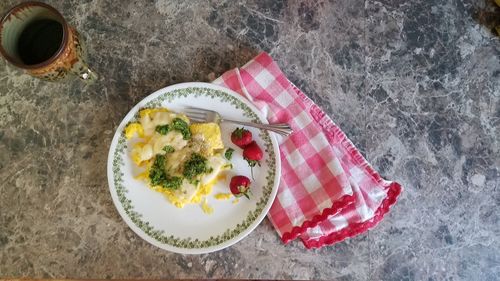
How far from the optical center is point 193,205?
3.17 ft

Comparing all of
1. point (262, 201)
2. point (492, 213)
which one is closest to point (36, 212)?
point (262, 201)

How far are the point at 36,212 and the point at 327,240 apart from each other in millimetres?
606

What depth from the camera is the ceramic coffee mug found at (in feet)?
2.91

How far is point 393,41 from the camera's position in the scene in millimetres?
1073

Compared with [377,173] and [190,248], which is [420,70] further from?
[190,248]

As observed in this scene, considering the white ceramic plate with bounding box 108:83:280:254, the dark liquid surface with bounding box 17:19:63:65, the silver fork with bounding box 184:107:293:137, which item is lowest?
the white ceramic plate with bounding box 108:83:280:254

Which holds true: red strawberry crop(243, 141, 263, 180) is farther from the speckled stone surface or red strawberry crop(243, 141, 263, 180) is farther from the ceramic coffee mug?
the ceramic coffee mug

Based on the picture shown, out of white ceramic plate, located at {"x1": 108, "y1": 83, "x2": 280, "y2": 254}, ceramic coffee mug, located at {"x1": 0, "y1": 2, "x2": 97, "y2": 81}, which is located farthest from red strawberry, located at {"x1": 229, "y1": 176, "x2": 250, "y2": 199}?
ceramic coffee mug, located at {"x1": 0, "y1": 2, "x2": 97, "y2": 81}

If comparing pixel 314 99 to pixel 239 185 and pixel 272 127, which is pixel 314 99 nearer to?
pixel 272 127

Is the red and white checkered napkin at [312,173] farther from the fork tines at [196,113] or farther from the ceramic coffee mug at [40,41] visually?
the ceramic coffee mug at [40,41]

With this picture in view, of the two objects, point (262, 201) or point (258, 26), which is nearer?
point (262, 201)

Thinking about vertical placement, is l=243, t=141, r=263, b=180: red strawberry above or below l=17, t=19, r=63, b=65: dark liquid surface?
below

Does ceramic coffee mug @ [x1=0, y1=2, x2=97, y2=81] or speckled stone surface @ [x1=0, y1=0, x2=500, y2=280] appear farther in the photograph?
speckled stone surface @ [x1=0, y1=0, x2=500, y2=280]

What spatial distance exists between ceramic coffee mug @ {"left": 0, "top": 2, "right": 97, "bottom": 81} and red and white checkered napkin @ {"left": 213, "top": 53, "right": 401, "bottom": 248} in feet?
0.96
